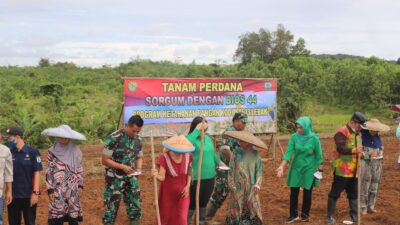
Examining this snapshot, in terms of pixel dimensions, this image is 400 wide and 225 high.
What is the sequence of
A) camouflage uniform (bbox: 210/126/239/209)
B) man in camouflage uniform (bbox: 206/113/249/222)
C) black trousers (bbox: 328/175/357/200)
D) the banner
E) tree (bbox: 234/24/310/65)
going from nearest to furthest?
man in camouflage uniform (bbox: 206/113/249/222)
camouflage uniform (bbox: 210/126/239/209)
black trousers (bbox: 328/175/357/200)
the banner
tree (bbox: 234/24/310/65)

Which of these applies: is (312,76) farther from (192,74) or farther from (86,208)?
(86,208)

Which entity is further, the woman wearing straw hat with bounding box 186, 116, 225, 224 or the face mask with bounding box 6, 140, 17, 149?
the woman wearing straw hat with bounding box 186, 116, 225, 224

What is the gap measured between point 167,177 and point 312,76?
948 inches

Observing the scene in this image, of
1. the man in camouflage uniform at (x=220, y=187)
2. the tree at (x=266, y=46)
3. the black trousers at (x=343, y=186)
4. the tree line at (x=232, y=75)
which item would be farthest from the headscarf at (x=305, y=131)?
the tree at (x=266, y=46)

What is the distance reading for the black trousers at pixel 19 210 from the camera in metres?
5.54

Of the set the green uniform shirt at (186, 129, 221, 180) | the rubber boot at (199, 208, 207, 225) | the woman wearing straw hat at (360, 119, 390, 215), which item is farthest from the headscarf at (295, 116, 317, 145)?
the rubber boot at (199, 208, 207, 225)

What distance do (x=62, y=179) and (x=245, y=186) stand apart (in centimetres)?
200

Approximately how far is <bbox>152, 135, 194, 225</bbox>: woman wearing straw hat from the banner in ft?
15.3

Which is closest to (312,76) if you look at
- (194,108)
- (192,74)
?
(192,74)

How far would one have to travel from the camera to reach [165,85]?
10250 mm

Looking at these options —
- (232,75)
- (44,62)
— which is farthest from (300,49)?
(44,62)

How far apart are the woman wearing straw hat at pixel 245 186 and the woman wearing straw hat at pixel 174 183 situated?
20.6 inches

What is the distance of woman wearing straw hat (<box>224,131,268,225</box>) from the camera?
527cm

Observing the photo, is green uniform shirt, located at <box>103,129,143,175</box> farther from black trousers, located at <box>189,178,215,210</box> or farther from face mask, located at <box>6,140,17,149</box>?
face mask, located at <box>6,140,17,149</box>
